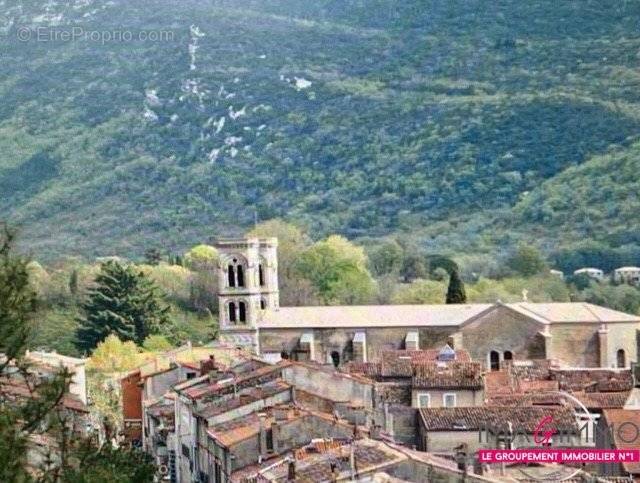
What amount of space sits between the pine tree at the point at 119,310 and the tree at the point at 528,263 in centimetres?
2688

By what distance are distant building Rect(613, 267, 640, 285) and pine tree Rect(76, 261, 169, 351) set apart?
31691mm

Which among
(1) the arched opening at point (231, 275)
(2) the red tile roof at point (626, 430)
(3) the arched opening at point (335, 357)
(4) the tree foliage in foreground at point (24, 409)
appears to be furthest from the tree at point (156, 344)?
(4) the tree foliage in foreground at point (24, 409)

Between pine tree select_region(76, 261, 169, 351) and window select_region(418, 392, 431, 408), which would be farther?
pine tree select_region(76, 261, 169, 351)

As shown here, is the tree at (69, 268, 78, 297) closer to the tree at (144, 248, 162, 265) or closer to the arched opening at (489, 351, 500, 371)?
the tree at (144, 248, 162, 265)

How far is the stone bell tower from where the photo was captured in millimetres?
84188

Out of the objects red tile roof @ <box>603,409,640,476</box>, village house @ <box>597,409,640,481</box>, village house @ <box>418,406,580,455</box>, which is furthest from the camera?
village house @ <box>418,406,580,455</box>

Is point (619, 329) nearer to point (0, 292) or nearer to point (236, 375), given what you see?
point (236, 375)

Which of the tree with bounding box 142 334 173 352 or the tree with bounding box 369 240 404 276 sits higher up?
the tree with bounding box 369 240 404 276

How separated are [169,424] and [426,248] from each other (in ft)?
296

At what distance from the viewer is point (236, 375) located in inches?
1989

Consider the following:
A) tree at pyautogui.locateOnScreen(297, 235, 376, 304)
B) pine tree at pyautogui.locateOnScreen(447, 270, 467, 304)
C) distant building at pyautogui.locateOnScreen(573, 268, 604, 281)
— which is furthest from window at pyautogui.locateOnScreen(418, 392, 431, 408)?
distant building at pyautogui.locateOnScreen(573, 268, 604, 281)

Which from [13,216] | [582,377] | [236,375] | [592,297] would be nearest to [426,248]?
[592,297]

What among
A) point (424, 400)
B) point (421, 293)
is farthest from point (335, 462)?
point (421, 293)

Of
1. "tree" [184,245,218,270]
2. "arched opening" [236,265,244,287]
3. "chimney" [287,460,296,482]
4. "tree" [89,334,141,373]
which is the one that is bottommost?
"tree" [89,334,141,373]
